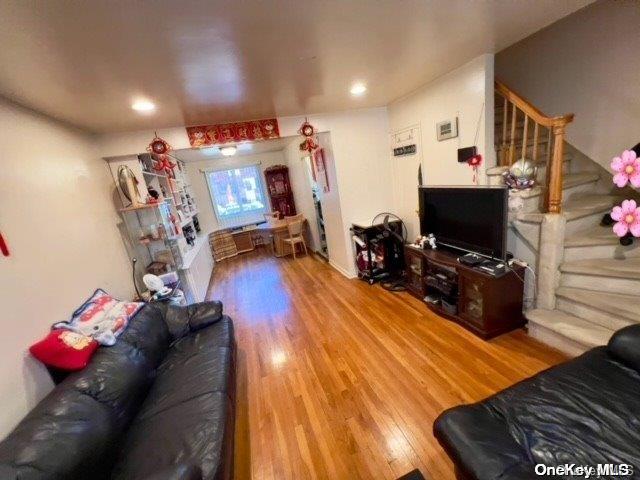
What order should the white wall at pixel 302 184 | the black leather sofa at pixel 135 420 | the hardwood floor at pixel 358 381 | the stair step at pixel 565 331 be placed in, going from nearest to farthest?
the black leather sofa at pixel 135 420
the hardwood floor at pixel 358 381
the stair step at pixel 565 331
the white wall at pixel 302 184

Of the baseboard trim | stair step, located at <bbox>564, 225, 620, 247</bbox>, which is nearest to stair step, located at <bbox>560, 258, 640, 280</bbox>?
stair step, located at <bbox>564, 225, 620, 247</bbox>

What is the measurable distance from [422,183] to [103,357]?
3.40m

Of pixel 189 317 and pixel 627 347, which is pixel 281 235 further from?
pixel 627 347

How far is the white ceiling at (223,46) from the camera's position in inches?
45.6

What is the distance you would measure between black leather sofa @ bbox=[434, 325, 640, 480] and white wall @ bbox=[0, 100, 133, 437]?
6.96 feet

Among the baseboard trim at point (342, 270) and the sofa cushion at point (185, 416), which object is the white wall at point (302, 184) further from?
the sofa cushion at point (185, 416)

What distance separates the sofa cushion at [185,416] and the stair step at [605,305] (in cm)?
262

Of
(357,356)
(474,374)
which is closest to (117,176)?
(357,356)

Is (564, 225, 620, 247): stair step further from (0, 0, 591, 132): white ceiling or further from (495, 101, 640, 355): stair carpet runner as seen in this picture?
(0, 0, 591, 132): white ceiling

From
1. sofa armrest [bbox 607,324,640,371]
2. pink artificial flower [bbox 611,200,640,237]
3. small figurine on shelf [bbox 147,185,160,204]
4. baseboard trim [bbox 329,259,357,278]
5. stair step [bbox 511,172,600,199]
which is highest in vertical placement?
small figurine on shelf [bbox 147,185,160,204]

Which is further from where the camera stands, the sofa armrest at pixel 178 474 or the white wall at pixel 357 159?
the white wall at pixel 357 159

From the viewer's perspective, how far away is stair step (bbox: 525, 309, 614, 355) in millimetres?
1839

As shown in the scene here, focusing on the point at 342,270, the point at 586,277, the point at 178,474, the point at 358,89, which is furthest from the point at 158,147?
the point at 586,277

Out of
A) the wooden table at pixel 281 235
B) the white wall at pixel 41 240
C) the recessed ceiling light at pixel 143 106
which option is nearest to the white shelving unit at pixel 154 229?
the white wall at pixel 41 240
